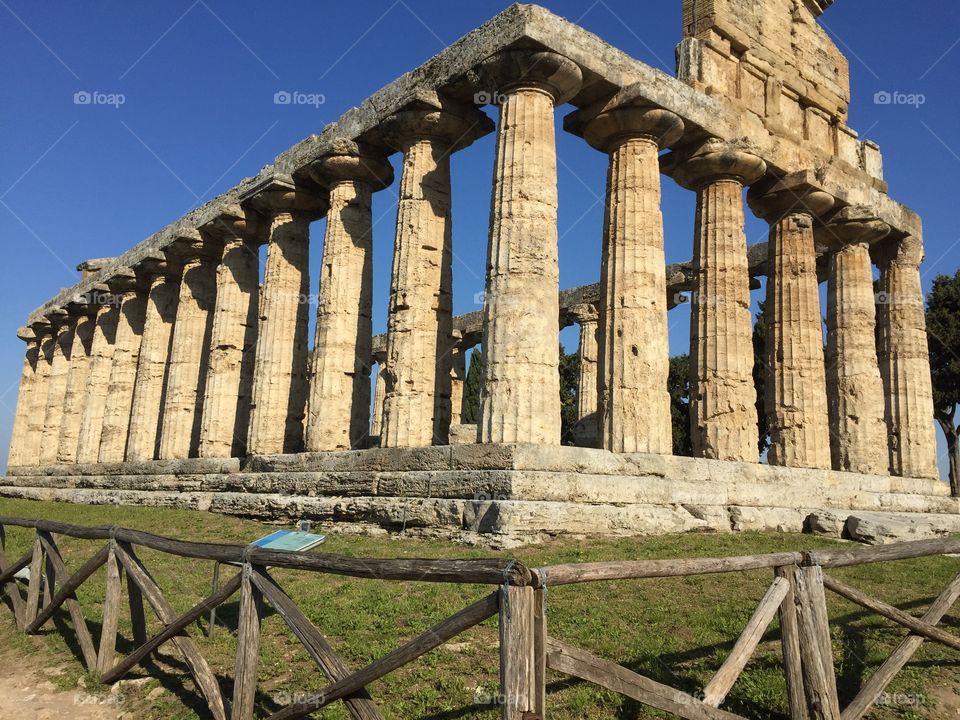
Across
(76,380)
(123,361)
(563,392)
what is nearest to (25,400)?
(76,380)

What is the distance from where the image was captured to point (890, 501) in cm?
1830

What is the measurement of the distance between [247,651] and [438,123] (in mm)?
13008

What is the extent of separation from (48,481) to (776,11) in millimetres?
28882

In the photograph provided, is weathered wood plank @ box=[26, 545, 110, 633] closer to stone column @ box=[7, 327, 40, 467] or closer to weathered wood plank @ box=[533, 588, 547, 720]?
weathered wood plank @ box=[533, 588, 547, 720]

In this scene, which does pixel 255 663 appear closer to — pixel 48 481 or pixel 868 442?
pixel 868 442

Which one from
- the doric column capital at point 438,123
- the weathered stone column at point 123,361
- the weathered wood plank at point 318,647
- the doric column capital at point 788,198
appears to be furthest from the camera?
the weathered stone column at point 123,361

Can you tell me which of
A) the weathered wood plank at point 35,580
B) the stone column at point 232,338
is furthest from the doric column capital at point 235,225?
the weathered wood plank at point 35,580

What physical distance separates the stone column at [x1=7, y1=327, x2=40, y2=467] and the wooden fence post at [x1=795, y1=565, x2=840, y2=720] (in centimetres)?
3837

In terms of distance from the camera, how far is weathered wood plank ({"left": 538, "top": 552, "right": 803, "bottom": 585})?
440cm

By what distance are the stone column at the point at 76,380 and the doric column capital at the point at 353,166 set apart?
1694 cm

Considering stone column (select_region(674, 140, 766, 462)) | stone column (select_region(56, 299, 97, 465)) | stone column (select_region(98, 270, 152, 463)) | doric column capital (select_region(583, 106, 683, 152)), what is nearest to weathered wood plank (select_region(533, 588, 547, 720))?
stone column (select_region(674, 140, 766, 462))

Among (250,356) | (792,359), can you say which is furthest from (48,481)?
(792,359)

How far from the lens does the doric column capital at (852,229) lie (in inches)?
801

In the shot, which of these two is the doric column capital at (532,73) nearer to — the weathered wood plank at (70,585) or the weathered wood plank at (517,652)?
the weathered wood plank at (70,585)
